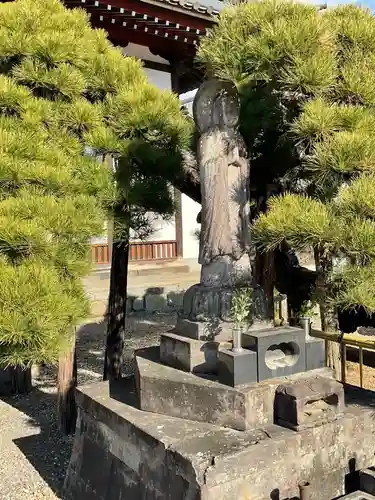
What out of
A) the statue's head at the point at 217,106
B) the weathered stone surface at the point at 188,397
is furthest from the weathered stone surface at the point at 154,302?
the statue's head at the point at 217,106

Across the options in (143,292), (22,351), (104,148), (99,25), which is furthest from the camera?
(143,292)

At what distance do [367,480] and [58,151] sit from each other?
2944mm

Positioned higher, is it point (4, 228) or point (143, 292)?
point (4, 228)

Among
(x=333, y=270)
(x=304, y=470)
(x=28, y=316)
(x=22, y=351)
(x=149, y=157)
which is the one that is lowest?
(x=304, y=470)

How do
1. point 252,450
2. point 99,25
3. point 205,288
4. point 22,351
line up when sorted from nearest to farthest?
point 252,450, point 22,351, point 205,288, point 99,25

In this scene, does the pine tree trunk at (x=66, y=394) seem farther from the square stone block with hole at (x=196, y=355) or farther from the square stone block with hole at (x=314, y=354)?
the square stone block with hole at (x=314, y=354)

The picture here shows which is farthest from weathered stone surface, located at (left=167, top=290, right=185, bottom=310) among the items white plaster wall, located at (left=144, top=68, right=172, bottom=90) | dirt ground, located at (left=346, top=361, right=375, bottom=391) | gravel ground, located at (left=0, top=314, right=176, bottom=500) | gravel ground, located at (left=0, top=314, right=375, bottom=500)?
dirt ground, located at (left=346, top=361, right=375, bottom=391)

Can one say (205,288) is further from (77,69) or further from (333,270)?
(77,69)

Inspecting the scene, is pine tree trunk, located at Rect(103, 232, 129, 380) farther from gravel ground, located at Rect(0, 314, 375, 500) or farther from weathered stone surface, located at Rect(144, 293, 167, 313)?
weathered stone surface, located at Rect(144, 293, 167, 313)

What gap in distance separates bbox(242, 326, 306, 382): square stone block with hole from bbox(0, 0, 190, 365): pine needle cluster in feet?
3.68

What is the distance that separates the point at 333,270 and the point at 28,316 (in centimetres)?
168

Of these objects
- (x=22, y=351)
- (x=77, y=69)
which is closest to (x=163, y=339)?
(x=22, y=351)

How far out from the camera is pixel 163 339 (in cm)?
365

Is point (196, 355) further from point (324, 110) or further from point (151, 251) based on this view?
point (151, 251)
